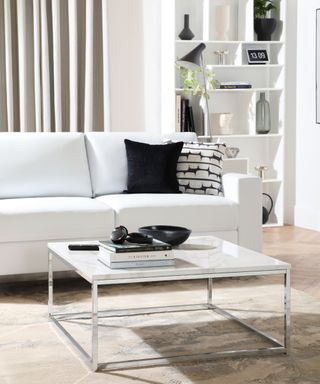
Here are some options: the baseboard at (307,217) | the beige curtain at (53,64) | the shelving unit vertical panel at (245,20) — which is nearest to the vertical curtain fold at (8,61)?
the beige curtain at (53,64)

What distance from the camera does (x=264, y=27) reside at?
6.71 meters

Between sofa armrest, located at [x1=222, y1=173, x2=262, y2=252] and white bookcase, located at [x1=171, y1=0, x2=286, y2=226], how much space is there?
6.18 feet

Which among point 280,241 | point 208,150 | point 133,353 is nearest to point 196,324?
point 133,353

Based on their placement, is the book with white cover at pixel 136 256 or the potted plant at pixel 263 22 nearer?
the book with white cover at pixel 136 256

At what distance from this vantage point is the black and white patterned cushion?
4895mm

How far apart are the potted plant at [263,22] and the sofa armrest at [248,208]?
2423mm

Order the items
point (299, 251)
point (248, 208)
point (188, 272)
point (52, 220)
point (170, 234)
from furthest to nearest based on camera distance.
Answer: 1. point (299, 251)
2. point (248, 208)
3. point (52, 220)
4. point (170, 234)
5. point (188, 272)

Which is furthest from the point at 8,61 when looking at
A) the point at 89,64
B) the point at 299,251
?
the point at 299,251

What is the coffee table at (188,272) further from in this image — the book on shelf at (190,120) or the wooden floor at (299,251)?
the book on shelf at (190,120)

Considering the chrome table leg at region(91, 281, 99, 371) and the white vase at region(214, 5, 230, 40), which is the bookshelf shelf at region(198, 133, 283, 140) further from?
the chrome table leg at region(91, 281, 99, 371)

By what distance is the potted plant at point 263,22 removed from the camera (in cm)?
671

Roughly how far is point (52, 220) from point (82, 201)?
31cm

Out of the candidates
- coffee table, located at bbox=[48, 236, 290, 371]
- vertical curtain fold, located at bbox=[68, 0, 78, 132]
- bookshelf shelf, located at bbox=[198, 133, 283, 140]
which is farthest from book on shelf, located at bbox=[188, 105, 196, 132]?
coffee table, located at bbox=[48, 236, 290, 371]

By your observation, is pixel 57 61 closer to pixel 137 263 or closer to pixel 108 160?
pixel 108 160
